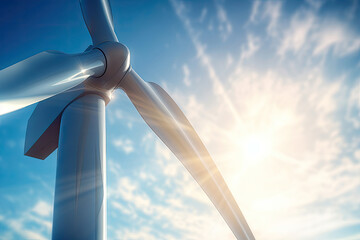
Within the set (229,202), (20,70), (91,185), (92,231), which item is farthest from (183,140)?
(20,70)

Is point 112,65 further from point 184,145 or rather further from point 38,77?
point 184,145

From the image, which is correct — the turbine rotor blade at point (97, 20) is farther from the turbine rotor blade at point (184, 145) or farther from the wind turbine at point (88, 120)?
the turbine rotor blade at point (184, 145)

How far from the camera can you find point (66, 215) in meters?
4.18

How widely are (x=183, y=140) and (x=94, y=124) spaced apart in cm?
266

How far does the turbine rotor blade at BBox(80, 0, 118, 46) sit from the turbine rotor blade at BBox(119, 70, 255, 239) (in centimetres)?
139

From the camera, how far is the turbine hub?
6.08m

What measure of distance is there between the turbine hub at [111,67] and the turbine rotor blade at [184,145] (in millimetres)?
389

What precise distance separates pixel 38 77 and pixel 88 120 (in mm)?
1989

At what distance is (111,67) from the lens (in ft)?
20.2

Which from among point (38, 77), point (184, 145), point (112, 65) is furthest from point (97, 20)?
point (184, 145)

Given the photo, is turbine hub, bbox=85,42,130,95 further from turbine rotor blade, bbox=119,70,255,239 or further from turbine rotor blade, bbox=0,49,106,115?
turbine rotor blade, bbox=0,49,106,115

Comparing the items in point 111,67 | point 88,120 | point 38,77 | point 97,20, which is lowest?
point 38,77

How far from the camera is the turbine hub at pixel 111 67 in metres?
6.08

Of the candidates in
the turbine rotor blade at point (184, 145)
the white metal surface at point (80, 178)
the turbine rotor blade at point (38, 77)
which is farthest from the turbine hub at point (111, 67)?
the turbine rotor blade at point (38, 77)
